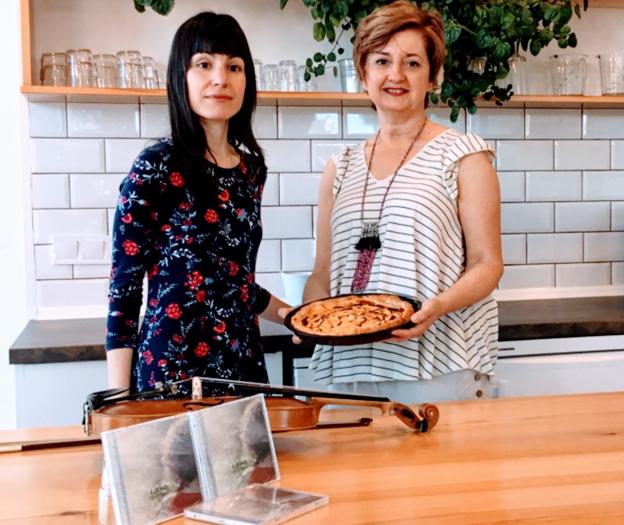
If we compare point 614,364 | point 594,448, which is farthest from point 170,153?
point 614,364

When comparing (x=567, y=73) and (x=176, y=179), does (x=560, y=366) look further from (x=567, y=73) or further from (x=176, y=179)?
(x=176, y=179)

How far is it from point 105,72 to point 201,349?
3.90 ft

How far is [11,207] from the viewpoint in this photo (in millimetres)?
2631

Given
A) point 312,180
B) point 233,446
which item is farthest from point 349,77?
point 233,446

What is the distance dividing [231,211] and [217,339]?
0.78 feet

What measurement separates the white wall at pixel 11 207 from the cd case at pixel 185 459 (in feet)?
5.70

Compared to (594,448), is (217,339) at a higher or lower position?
higher

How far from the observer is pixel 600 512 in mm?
992

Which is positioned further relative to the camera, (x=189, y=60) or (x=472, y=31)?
(x=472, y=31)

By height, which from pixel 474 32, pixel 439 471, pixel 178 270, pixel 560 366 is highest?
pixel 474 32

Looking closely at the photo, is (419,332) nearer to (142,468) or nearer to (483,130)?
(142,468)

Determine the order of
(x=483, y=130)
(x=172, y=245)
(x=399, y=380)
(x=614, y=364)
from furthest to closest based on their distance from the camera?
1. (x=483, y=130)
2. (x=614, y=364)
3. (x=399, y=380)
4. (x=172, y=245)

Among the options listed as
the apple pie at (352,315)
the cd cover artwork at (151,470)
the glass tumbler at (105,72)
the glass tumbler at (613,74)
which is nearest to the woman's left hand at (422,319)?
the apple pie at (352,315)

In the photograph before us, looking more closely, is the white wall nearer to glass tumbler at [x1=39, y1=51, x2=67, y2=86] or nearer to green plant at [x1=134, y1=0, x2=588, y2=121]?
glass tumbler at [x1=39, y1=51, x2=67, y2=86]
